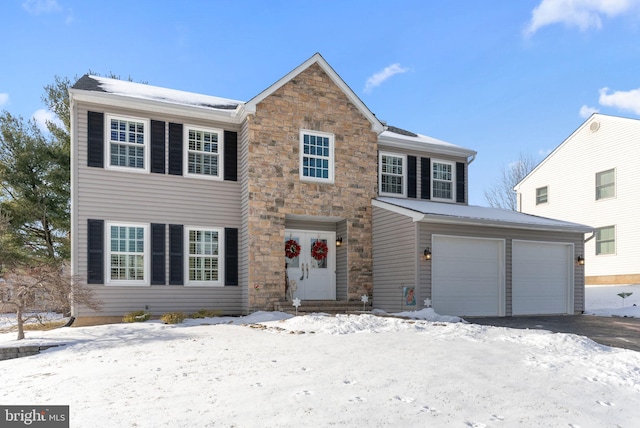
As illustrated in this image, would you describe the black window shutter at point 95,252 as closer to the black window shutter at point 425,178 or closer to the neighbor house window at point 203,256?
the neighbor house window at point 203,256

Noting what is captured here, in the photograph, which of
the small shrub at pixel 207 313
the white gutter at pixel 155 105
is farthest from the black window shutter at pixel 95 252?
the white gutter at pixel 155 105

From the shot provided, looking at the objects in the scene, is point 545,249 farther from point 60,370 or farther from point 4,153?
point 4,153

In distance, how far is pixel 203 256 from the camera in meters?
13.4

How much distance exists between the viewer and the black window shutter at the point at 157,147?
515 inches

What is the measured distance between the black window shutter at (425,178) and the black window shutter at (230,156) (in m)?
6.25

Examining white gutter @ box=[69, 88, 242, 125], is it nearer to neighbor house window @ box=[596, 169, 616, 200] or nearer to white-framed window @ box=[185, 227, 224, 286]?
white-framed window @ box=[185, 227, 224, 286]

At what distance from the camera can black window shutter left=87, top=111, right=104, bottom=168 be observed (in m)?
12.5

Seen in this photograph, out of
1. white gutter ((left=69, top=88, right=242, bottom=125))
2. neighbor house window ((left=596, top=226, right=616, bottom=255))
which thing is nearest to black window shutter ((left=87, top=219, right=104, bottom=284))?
white gutter ((left=69, top=88, right=242, bottom=125))

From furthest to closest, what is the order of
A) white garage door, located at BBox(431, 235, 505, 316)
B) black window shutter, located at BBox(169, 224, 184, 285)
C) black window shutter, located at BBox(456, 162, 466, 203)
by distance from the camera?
black window shutter, located at BBox(456, 162, 466, 203), white garage door, located at BBox(431, 235, 505, 316), black window shutter, located at BBox(169, 224, 184, 285)

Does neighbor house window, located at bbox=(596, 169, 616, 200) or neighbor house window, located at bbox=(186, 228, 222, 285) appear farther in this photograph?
neighbor house window, located at bbox=(596, 169, 616, 200)

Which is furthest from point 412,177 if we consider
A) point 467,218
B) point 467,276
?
point 467,276

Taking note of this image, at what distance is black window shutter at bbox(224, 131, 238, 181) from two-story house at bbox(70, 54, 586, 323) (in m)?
0.03

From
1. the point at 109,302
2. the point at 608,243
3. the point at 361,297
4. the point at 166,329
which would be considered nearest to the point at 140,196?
the point at 109,302

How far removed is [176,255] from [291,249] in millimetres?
3187
